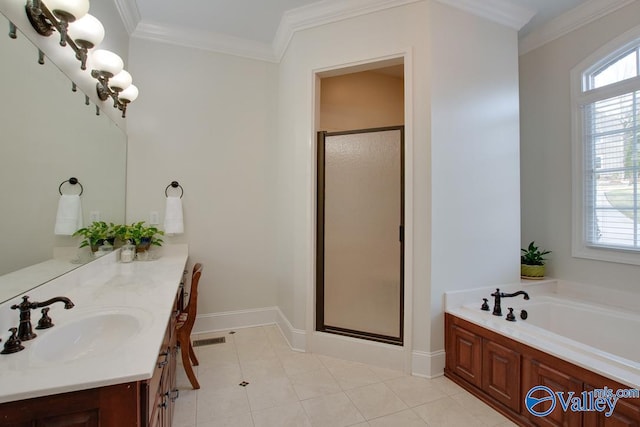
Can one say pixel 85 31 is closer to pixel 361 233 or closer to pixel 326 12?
pixel 326 12

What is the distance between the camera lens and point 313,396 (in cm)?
197

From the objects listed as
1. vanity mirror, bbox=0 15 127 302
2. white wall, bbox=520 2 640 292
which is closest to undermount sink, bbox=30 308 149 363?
vanity mirror, bbox=0 15 127 302

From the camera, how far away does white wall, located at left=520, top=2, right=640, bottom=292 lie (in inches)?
98.7

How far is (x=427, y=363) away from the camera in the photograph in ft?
7.27

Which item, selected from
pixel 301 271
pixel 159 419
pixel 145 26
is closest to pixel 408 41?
pixel 301 271

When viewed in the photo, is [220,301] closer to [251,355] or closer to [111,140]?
[251,355]

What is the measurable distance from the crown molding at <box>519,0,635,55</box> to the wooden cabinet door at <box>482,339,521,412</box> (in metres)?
2.88

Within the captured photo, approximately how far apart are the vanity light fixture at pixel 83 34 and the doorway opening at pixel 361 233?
1.59m

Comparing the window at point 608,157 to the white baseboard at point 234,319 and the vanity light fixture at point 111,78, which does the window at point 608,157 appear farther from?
the vanity light fixture at point 111,78

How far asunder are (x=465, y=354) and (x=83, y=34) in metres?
3.12

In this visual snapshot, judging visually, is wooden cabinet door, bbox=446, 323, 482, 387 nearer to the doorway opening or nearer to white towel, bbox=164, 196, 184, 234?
the doorway opening

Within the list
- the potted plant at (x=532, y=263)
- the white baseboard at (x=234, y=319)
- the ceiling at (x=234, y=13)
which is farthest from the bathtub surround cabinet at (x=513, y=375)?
the ceiling at (x=234, y=13)

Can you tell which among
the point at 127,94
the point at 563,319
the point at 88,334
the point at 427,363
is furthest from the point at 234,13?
the point at 563,319

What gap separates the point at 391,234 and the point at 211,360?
1829mm
